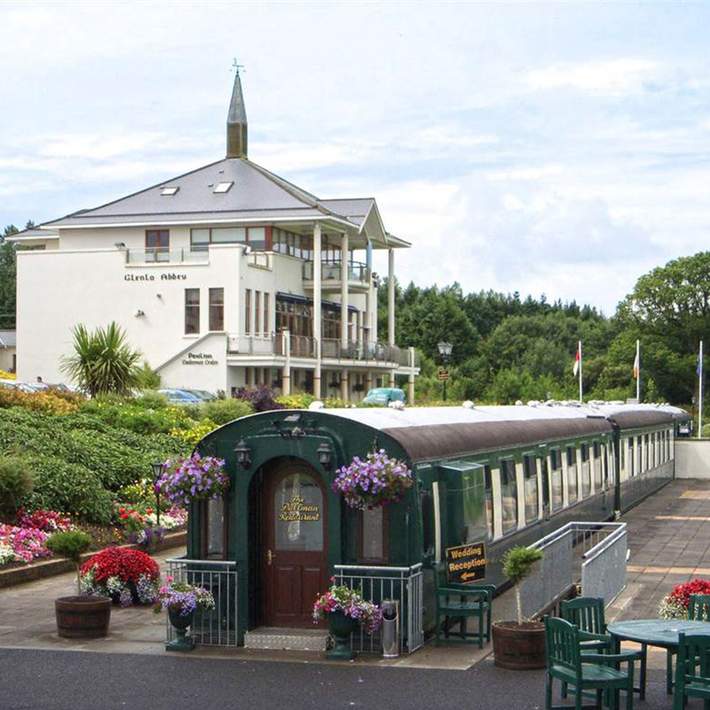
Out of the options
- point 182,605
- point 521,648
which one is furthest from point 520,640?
point 182,605

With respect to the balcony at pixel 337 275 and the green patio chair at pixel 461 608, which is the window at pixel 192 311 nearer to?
the balcony at pixel 337 275

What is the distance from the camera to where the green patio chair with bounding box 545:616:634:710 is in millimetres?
11641

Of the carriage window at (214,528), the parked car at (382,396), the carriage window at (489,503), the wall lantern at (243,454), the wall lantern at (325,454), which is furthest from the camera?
the parked car at (382,396)

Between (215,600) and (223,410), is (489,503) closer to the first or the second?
(215,600)

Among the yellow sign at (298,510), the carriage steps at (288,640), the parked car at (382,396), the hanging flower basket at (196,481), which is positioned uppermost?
the parked car at (382,396)

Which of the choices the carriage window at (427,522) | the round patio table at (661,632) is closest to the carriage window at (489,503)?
the carriage window at (427,522)

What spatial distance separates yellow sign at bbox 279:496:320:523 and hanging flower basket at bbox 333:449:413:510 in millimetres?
792

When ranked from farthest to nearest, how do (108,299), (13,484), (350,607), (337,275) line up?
(337,275) < (108,299) < (13,484) < (350,607)

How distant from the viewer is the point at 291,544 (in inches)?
616

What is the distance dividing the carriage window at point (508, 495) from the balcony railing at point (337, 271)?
162 ft

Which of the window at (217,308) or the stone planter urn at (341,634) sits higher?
the window at (217,308)

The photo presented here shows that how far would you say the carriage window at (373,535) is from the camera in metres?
15.1

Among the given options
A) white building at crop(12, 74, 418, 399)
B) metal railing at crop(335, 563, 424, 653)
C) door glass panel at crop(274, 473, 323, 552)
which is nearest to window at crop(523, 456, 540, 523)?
door glass panel at crop(274, 473, 323, 552)

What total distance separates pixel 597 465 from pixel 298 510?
49.6ft
